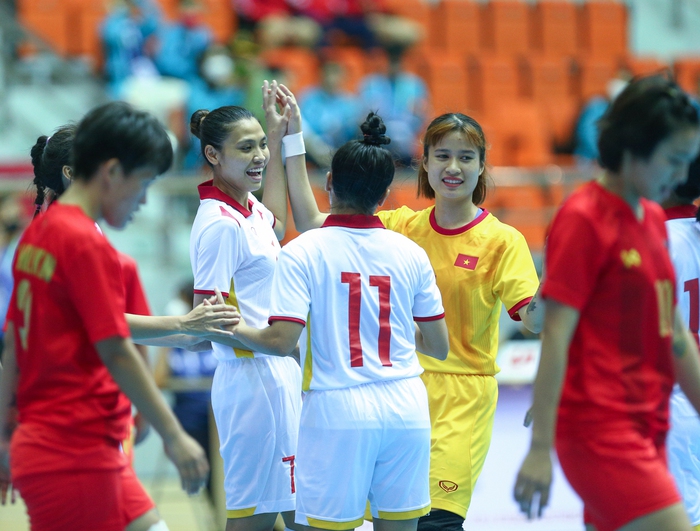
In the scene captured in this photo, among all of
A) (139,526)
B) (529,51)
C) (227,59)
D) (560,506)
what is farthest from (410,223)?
(529,51)

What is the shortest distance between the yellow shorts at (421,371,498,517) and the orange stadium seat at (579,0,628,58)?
34.3 ft

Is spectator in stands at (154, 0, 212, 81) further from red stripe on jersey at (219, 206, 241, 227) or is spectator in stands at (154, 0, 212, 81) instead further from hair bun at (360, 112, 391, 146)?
hair bun at (360, 112, 391, 146)

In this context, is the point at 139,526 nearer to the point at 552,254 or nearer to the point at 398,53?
the point at 552,254

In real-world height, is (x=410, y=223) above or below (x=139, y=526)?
above

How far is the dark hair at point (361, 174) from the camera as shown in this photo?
3.48 m

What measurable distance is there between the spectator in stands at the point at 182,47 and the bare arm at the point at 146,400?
824 centimetres

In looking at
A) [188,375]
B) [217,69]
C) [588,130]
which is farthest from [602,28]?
[188,375]

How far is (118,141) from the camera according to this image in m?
2.64

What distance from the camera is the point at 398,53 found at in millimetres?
12211

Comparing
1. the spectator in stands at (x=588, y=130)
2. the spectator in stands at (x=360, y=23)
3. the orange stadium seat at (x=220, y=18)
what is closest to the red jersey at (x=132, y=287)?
the spectator in stands at (x=588, y=130)

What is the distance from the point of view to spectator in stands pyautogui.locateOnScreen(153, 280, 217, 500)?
7.07 m

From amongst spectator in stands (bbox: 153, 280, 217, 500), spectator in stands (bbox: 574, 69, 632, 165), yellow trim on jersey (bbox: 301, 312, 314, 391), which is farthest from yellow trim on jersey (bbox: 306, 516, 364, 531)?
spectator in stands (bbox: 574, 69, 632, 165)

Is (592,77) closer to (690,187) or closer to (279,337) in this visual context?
(690,187)

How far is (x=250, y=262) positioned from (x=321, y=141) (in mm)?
5848
